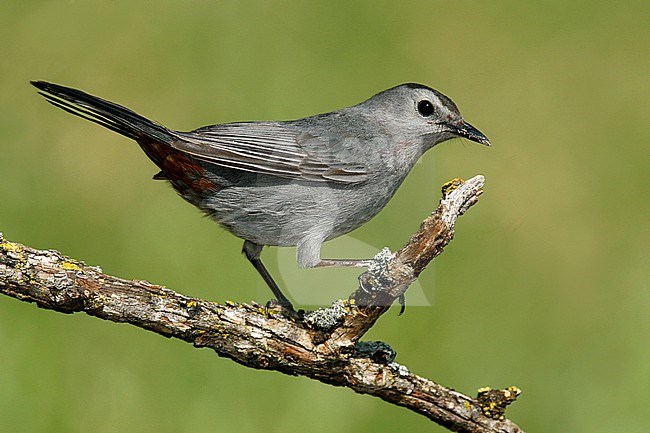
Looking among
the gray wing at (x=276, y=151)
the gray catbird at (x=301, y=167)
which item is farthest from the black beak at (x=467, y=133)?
the gray wing at (x=276, y=151)

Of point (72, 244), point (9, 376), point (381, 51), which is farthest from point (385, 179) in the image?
point (381, 51)

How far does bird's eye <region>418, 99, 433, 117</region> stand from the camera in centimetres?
368

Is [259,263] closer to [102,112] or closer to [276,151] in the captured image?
[276,151]

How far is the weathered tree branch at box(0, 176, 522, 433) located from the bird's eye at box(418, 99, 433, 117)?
73 cm

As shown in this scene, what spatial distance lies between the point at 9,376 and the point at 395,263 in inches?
84.6

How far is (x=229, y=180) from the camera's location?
135 inches

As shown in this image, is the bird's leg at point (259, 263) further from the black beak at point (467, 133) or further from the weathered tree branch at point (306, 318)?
the black beak at point (467, 133)

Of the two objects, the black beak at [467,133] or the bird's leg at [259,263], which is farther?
the bird's leg at [259,263]

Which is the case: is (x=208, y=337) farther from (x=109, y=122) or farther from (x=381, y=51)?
(x=381, y=51)

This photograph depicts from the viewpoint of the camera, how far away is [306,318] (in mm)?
3104

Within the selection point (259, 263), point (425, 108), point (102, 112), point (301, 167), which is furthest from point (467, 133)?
point (102, 112)

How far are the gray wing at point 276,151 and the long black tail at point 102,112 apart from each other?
0.15m

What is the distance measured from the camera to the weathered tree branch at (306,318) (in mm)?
2711

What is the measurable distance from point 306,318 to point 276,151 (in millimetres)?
704
